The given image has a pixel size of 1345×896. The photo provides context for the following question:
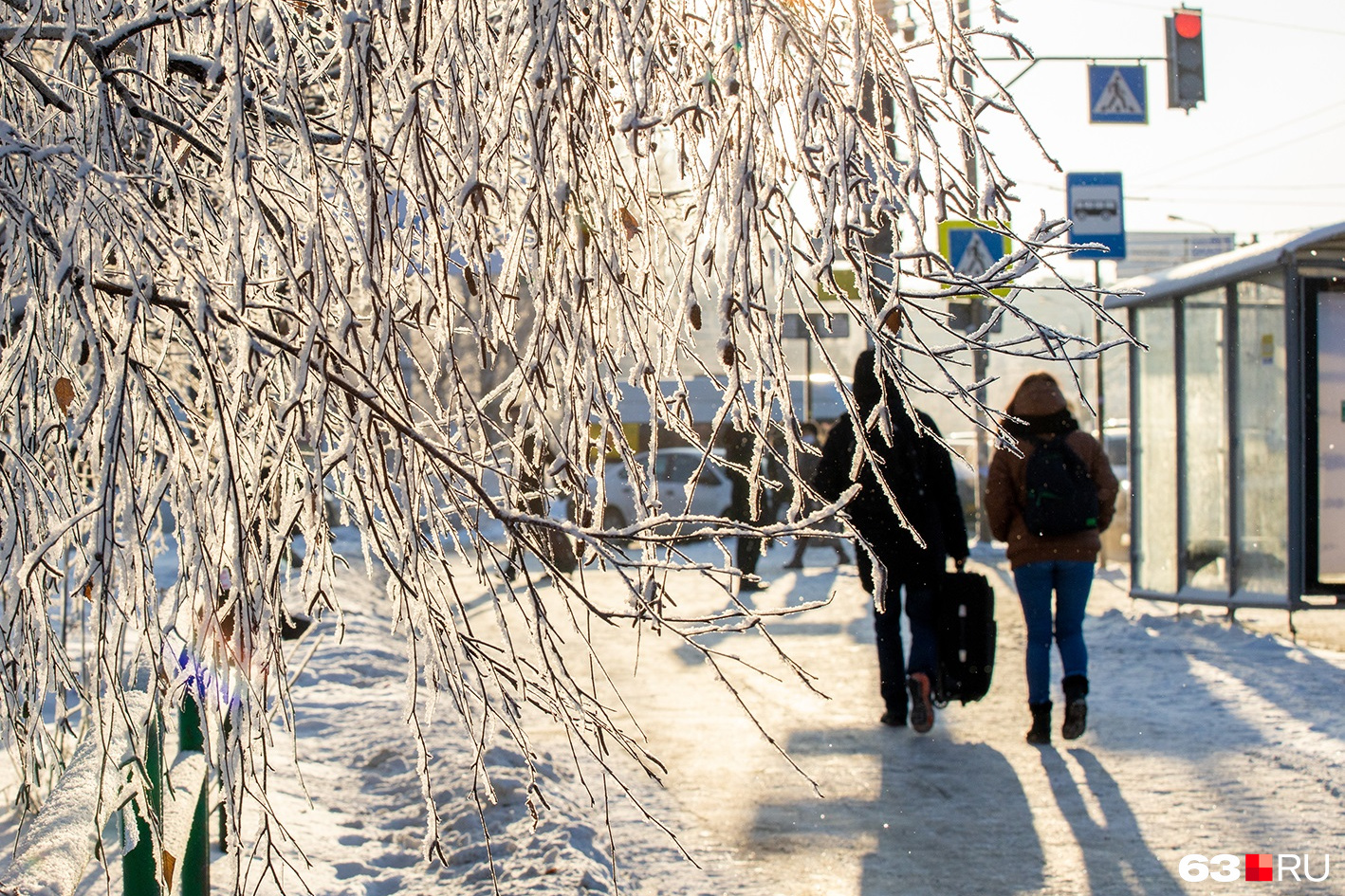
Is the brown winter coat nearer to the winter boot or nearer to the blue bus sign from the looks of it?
the winter boot

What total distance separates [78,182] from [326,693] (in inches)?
219

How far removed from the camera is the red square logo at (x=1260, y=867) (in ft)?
13.5

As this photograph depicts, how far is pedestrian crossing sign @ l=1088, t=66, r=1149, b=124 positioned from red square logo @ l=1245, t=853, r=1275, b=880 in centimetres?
857

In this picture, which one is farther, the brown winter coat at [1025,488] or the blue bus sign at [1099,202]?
the blue bus sign at [1099,202]

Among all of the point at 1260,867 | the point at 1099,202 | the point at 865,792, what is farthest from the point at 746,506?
the point at 1260,867

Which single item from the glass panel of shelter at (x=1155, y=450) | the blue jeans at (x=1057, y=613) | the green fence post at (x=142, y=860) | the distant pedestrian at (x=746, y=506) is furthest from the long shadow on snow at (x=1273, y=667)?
the green fence post at (x=142, y=860)

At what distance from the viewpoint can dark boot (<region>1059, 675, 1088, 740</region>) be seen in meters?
5.89

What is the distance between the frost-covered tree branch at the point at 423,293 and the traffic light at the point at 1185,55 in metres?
9.95

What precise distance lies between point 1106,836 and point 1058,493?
172cm

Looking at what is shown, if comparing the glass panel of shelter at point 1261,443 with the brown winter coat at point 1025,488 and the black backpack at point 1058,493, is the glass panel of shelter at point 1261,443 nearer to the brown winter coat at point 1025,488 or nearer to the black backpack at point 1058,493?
the brown winter coat at point 1025,488

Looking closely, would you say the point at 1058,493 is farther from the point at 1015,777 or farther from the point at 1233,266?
the point at 1233,266

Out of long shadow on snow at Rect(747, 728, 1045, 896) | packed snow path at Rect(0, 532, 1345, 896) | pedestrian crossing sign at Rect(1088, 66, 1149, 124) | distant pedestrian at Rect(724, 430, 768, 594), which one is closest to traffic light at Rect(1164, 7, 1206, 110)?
pedestrian crossing sign at Rect(1088, 66, 1149, 124)

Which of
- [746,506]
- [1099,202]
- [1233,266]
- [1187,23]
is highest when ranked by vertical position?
[1187,23]

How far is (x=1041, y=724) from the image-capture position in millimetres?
6008
